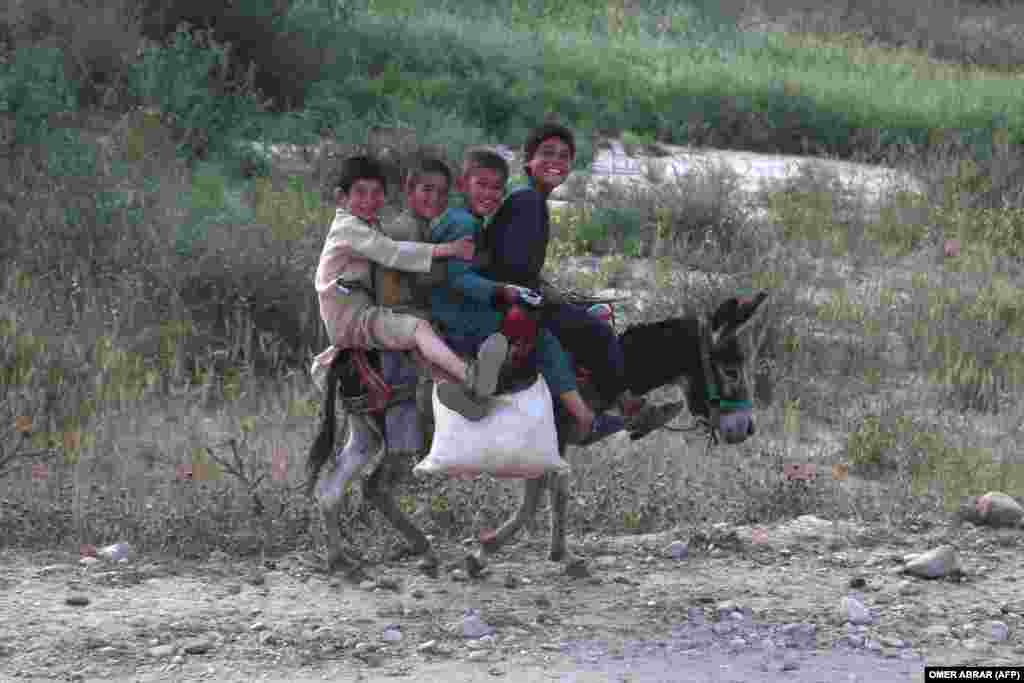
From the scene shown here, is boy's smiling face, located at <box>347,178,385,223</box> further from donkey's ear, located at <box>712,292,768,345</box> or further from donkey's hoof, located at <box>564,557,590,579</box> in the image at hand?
donkey's hoof, located at <box>564,557,590,579</box>

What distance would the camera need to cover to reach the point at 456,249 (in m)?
6.45

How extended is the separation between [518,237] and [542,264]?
259 millimetres

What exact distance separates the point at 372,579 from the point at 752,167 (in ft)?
36.2

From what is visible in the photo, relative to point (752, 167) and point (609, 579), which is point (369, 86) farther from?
point (609, 579)

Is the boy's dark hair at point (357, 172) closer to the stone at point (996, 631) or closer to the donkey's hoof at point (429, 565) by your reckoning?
the donkey's hoof at point (429, 565)

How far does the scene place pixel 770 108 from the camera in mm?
19344

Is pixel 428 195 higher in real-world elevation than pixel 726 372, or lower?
higher

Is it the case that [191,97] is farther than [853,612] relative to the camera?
Yes

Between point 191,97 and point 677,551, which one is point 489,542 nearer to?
point 677,551

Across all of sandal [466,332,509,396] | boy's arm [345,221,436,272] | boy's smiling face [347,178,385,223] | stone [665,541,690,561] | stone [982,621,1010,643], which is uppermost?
boy's smiling face [347,178,385,223]

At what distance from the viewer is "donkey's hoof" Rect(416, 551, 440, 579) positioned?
6984 millimetres
